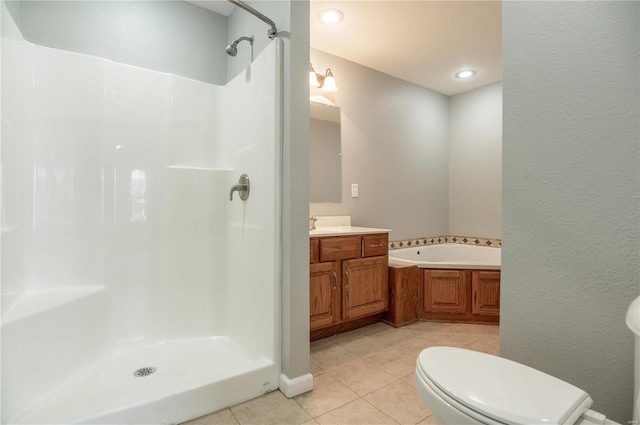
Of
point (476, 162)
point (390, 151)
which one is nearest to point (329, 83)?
point (390, 151)

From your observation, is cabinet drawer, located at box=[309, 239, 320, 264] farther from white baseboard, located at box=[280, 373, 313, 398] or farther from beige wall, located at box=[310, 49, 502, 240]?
white baseboard, located at box=[280, 373, 313, 398]

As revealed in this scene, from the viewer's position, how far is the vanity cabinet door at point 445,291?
2775mm

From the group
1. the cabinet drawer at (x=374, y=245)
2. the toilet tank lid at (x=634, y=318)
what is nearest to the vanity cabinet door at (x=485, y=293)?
the cabinet drawer at (x=374, y=245)

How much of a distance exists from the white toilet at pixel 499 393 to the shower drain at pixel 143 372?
143 cm

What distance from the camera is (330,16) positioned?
7.64 ft

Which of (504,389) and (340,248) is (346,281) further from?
(504,389)

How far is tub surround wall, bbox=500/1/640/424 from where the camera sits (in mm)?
877

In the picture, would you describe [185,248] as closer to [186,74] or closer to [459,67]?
[186,74]

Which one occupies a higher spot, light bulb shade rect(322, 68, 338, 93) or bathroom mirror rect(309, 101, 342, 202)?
light bulb shade rect(322, 68, 338, 93)

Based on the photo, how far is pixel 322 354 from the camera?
85.3 inches

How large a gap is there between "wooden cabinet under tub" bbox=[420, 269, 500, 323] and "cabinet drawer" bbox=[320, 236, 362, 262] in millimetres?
838

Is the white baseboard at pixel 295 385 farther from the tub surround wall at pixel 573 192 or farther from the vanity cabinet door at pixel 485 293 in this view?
the vanity cabinet door at pixel 485 293

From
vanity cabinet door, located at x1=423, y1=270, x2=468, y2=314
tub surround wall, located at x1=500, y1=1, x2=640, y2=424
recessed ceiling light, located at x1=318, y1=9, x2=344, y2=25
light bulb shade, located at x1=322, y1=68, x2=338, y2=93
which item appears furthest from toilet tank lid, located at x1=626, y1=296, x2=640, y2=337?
light bulb shade, located at x1=322, y1=68, x2=338, y2=93

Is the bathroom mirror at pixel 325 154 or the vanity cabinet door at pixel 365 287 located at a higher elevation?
the bathroom mirror at pixel 325 154
